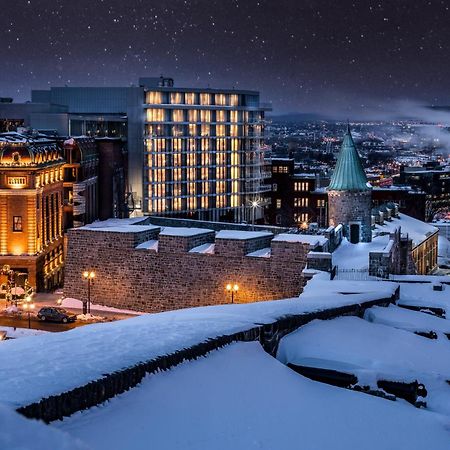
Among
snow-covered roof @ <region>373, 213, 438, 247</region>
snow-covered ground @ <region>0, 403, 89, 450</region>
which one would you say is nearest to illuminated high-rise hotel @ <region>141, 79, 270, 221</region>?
snow-covered roof @ <region>373, 213, 438, 247</region>

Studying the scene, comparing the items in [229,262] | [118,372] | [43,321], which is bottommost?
[43,321]

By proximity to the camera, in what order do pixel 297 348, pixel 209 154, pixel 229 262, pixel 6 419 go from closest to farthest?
pixel 6 419
pixel 297 348
pixel 229 262
pixel 209 154

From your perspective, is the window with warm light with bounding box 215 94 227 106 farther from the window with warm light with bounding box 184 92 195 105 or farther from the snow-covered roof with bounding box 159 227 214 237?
the snow-covered roof with bounding box 159 227 214 237

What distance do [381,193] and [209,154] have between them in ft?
79.9

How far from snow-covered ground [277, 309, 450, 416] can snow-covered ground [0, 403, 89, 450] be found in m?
7.08

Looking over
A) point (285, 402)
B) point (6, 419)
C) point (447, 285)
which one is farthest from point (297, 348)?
point (447, 285)

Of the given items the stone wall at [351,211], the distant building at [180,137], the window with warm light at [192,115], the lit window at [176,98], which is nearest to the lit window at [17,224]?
the stone wall at [351,211]

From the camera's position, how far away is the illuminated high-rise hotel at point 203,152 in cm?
9506

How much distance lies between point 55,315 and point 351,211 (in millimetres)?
16651

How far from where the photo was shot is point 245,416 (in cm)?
1136

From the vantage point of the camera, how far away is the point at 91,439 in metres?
9.71

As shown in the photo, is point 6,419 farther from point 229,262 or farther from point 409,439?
point 229,262

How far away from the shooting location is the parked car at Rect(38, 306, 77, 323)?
41.0m

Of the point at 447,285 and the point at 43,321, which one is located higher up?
the point at 447,285
